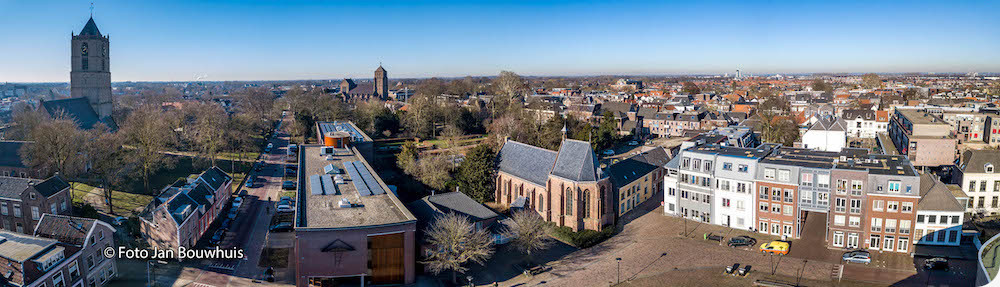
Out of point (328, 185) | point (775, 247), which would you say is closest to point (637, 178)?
point (775, 247)

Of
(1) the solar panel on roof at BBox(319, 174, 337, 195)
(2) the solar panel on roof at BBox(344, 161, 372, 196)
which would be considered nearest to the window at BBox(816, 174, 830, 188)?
(2) the solar panel on roof at BBox(344, 161, 372, 196)

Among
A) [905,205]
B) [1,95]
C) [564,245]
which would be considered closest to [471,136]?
[564,245]

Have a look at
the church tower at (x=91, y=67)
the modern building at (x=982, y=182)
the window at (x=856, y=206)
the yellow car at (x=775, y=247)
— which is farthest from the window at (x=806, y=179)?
the church tower at (x=91, y=67)

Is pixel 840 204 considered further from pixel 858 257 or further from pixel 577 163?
pixel 577 163

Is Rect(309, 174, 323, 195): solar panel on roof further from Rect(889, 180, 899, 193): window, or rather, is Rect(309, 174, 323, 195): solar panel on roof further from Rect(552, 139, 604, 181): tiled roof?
Rect(889, 180, 899, 193): window

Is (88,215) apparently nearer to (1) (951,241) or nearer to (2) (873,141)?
(1) (951,241)
